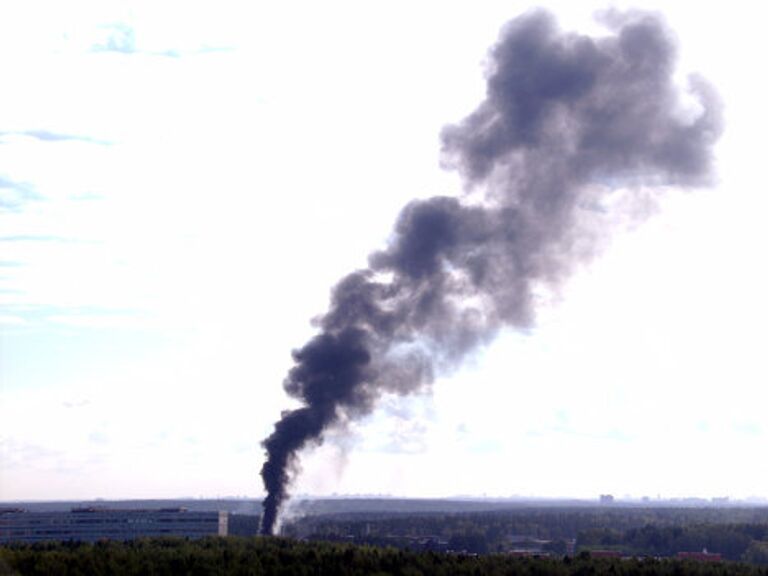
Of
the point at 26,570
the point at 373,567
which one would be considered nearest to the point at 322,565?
the point at 373,567

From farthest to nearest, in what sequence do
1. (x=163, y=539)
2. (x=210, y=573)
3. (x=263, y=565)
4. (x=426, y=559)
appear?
1. (x=163, y=539)
2. (x=426, y=559)
3. (x=263, y=565)
4. (x=210, y=573)

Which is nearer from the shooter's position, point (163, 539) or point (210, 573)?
point (210, 573)

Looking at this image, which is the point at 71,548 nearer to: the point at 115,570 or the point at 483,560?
the point at 115,570

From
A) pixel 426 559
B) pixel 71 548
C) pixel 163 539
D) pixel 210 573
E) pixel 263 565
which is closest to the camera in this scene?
pixel 210 573

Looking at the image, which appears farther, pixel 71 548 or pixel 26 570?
pixel 71 548

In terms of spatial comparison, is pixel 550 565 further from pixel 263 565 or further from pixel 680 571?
pixel 263 565

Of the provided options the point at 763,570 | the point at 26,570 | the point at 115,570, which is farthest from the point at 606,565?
the point at 26,570
